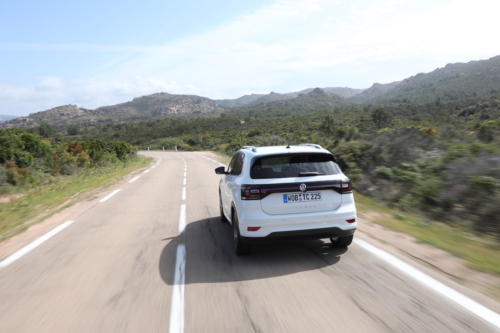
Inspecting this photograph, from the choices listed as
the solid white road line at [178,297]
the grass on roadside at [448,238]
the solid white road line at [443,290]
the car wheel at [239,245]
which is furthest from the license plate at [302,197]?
the grass on roadside at [448,238]

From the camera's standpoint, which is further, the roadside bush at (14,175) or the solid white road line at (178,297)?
the roadside bush at (14,175)

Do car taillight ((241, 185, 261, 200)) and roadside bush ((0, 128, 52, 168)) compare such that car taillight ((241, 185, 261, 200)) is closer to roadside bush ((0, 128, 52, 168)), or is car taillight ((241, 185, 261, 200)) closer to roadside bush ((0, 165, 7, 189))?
roadside bush ((0, 165, 7, 189))

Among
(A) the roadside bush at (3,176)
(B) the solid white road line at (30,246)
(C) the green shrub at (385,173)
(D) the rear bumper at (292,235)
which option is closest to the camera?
(D) the rear bumper at (292,235)

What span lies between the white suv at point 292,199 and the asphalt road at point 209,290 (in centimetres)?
48

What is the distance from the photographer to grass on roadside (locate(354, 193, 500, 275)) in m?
4.47

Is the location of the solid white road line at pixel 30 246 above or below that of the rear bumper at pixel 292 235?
below

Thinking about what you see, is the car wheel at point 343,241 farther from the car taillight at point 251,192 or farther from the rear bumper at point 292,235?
the car taillight at point 251,192

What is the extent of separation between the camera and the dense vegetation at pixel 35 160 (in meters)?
13.3

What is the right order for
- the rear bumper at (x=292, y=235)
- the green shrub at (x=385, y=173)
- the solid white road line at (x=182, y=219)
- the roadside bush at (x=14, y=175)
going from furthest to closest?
Result: 1. the roadside bush at (x=14, y=175)
2. the green shrub at (x=385, y=173)
3. the solid white road line at (x=182, y=219)
4. the rear bumper at (x=292, y=235)

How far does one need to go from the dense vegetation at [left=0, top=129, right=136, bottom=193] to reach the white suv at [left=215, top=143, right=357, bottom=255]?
11281 mm

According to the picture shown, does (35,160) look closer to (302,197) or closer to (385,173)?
(385,173)

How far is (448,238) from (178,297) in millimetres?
4401

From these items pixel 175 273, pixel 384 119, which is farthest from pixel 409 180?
pixel 384 119

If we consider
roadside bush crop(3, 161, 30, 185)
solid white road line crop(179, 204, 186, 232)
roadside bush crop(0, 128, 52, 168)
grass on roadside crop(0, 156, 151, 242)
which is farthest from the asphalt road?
roadside bush crop(0, 128, 52, 168)
